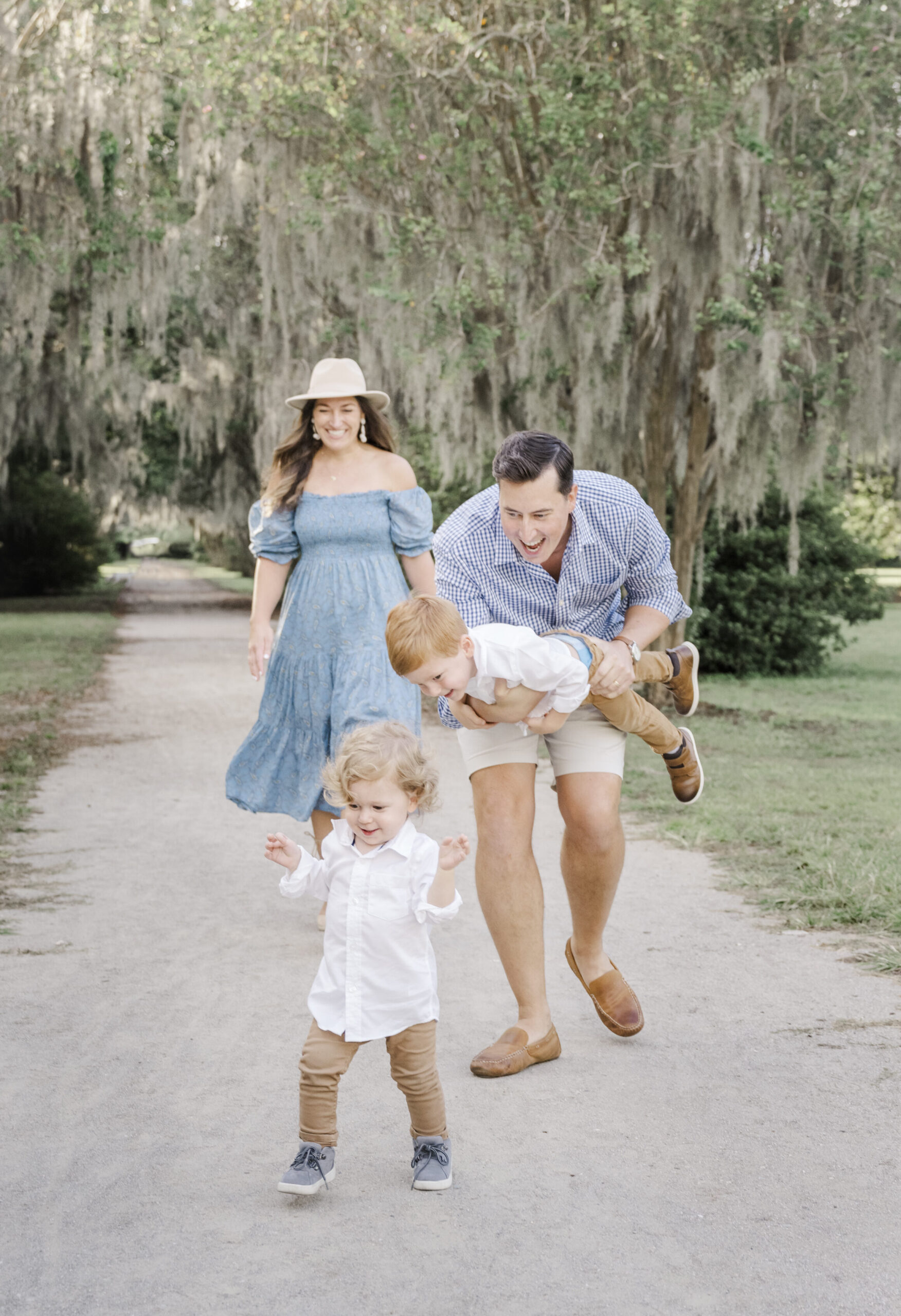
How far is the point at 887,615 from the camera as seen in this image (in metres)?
30.0

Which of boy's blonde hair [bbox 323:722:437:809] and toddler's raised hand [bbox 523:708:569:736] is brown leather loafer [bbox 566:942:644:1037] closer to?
toddler's raised hand [bbox 523:708:569:736]

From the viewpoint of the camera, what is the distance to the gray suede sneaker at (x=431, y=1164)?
301cm

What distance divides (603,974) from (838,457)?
10.0 metres

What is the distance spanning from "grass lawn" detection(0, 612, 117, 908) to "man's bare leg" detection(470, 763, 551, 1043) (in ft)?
8.60

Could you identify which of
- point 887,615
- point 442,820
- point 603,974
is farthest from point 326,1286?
point 887,615

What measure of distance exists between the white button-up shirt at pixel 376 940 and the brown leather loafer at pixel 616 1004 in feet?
3.39

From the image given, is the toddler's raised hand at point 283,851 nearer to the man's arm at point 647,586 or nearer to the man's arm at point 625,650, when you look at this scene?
the man's arm at point 625,650

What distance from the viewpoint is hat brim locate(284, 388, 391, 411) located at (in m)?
5.20

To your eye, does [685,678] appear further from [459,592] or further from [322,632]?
[322,632]

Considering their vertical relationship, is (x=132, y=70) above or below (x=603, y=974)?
above

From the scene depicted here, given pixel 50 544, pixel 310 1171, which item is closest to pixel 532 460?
pixel 310 1171

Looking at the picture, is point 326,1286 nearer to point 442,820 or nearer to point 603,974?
point 603,974

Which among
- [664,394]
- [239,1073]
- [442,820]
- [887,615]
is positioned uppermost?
[664,394]

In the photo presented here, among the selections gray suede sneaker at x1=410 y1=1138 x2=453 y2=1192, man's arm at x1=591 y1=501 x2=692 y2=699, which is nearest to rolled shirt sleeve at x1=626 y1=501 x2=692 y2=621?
man's arm at x1=591 y1=501 x2=692 y2=699
